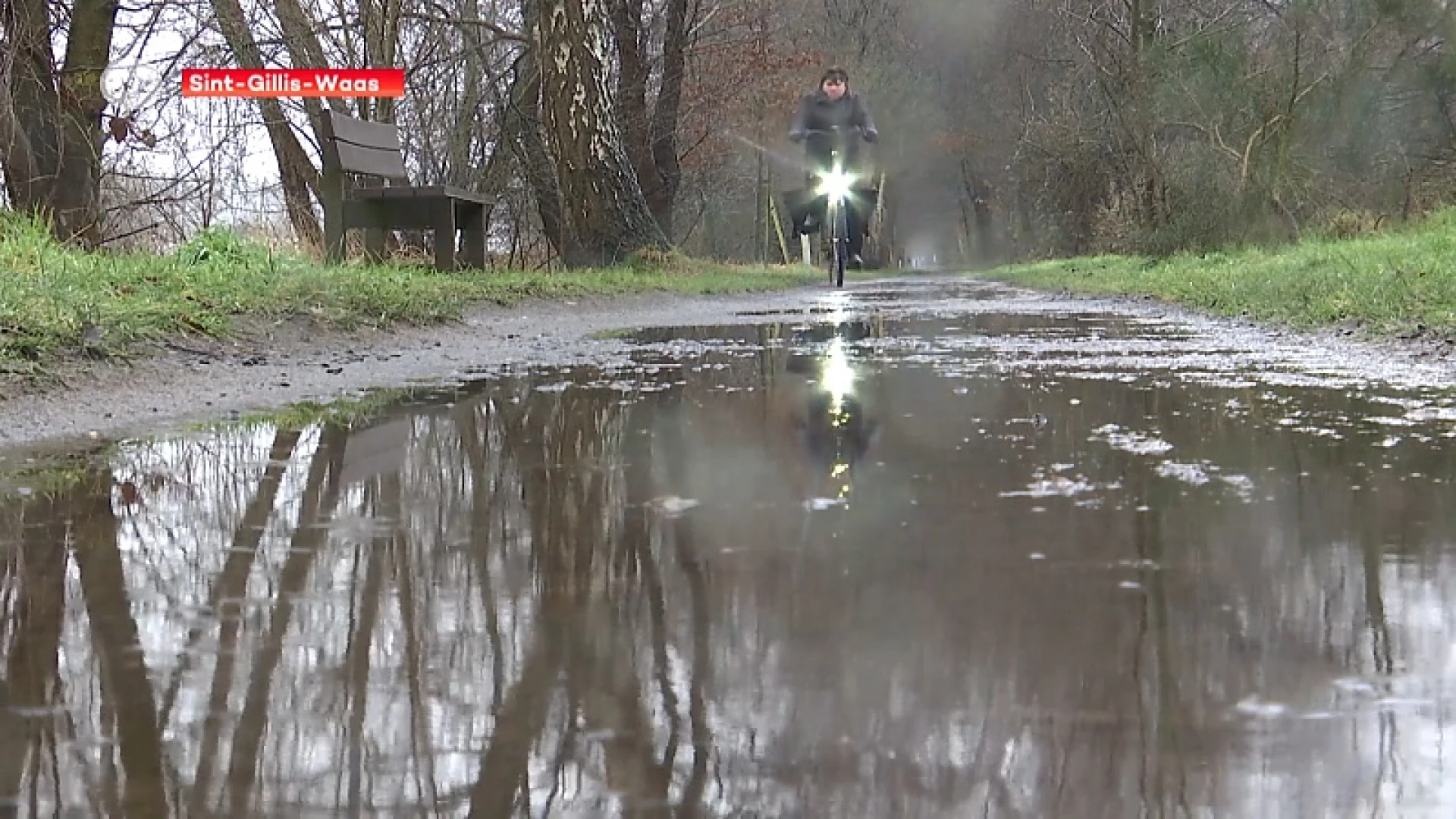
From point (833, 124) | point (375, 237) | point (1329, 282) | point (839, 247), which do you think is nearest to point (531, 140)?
point (839, 247)

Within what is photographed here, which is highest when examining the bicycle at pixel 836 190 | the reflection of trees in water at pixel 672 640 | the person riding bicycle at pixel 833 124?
the person riding bicycle at pixel 833 124

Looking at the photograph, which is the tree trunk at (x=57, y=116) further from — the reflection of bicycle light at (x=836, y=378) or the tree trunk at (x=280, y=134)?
the reflection of bicycle light at (x=836, y=378)

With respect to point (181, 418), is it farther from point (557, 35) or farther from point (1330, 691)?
point (557, 35)

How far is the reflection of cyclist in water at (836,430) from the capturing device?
2258 mm

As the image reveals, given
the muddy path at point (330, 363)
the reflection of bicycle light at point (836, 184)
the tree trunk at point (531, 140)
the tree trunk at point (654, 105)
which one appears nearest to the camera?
the muddy path at point (330, 363)

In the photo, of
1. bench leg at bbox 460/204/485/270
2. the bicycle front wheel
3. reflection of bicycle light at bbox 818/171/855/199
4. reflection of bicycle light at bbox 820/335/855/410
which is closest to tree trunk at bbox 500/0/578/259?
the bicycle front wheel

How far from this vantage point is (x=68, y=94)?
9.62 m

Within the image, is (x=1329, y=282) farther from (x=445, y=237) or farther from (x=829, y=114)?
(x=445, y=237)

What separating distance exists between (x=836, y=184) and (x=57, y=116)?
20.6 ft

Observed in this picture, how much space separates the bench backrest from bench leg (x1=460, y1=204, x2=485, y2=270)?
675 mm

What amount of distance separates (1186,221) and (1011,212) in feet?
86.9

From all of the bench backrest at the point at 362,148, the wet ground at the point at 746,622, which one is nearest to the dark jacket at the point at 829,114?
the bench backrest at the point at 362,148

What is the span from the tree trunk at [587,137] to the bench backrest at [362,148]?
137 cm

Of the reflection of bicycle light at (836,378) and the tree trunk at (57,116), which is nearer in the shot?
the reflection of bicycle light at (836,378)
